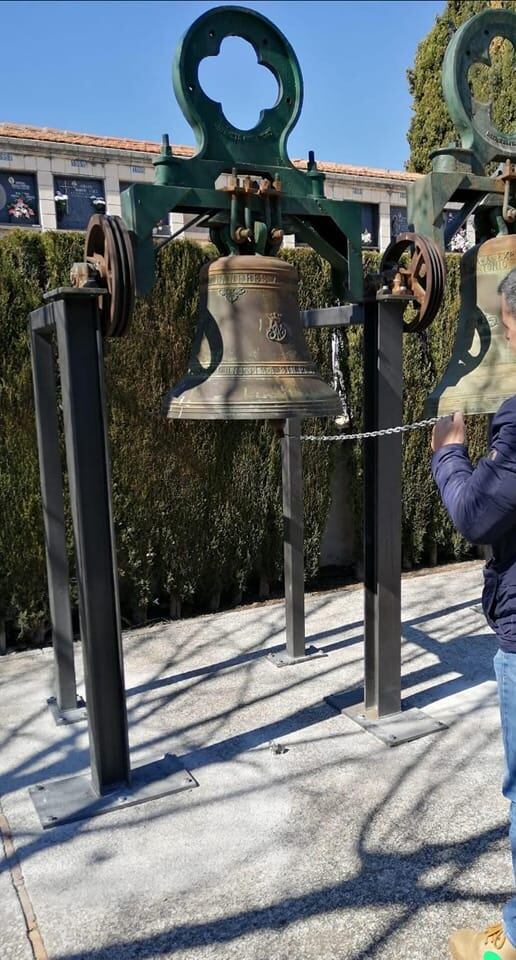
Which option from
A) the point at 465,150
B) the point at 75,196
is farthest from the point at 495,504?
the point at 75,196

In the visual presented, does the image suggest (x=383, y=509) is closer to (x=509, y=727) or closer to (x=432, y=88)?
(x=509, y=727)

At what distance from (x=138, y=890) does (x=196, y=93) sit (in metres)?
2.93

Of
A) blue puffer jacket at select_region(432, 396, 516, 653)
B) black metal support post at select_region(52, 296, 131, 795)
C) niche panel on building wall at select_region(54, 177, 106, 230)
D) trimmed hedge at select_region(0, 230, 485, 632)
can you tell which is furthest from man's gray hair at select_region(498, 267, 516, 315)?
niche panel on building wall at select_region(54, 177, 106, 230)

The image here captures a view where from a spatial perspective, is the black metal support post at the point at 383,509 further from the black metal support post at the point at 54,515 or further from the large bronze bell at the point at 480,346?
the black metal support post at the point at 54,515

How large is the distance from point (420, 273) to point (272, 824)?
239 centimetres

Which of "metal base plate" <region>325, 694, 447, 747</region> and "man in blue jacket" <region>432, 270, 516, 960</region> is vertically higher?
"man in blue jacket" <region>432, 270, 516, 960</region>

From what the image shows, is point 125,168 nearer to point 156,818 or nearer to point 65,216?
point 65,216

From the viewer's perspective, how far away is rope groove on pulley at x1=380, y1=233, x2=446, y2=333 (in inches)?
121

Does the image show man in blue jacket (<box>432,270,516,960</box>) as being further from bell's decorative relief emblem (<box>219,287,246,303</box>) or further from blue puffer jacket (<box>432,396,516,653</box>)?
bell's decorative relief emblem (<box>219,287,246,303</box>)

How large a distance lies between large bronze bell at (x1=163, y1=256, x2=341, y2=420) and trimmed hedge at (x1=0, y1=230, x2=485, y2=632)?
88.5 inches

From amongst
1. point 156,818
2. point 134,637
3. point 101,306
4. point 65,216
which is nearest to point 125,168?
point 65,216

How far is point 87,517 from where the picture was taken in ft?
9.50

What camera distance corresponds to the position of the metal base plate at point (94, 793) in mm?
2855

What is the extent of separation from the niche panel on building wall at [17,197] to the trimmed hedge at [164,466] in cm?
955
